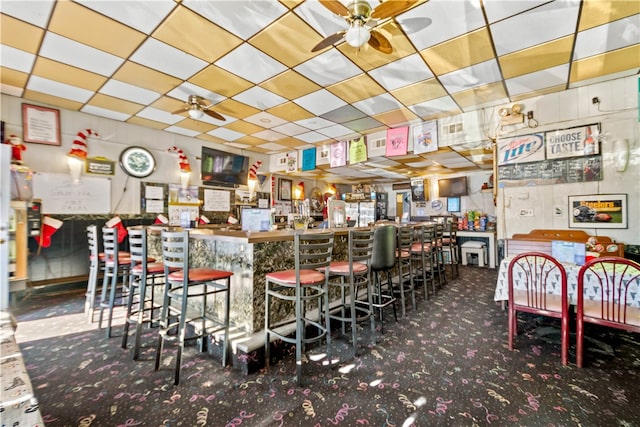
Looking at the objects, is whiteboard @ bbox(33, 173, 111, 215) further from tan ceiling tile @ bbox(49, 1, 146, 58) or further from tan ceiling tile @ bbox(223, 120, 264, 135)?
tan ceiling tile @ bbox(49, 1, 146, 58)

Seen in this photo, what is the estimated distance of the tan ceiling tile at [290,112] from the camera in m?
4.47

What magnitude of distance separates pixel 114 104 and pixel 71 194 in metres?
1.77

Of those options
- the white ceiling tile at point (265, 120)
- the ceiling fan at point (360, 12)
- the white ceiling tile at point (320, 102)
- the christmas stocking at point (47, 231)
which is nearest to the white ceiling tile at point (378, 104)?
the white ceiling tile at point (320, 102)

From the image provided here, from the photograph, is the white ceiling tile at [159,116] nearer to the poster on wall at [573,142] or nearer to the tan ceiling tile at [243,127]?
the tan ceiling tile at [243,127]

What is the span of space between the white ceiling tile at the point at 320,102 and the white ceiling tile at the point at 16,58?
3.28 m

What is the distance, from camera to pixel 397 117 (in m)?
4.91

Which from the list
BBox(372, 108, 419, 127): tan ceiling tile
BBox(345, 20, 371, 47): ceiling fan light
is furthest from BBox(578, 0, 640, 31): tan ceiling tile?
BBox(372, 108, 419, 127): tan ceiling tile

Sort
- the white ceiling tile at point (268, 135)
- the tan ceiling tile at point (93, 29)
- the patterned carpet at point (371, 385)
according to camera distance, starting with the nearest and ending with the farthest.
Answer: the patterned carpet at point (371, 385), the tan ceiling tile at point (93, 29), the white ceiling tile at point (268, 135)

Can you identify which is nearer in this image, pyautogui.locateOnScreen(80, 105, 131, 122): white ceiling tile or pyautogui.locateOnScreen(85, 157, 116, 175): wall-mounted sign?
pyautogui.locateOnScreen(80, 105, 131, 122): white ceiling tile

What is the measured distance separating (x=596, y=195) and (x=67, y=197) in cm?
A: 826

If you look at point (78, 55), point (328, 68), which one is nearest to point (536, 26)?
point (328, 68)

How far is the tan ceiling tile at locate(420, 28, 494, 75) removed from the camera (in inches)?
109

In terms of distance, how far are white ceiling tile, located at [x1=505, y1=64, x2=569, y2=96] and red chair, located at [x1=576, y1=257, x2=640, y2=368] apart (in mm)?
2465

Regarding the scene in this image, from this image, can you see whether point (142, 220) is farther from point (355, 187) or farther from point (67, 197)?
point (355, 187)
